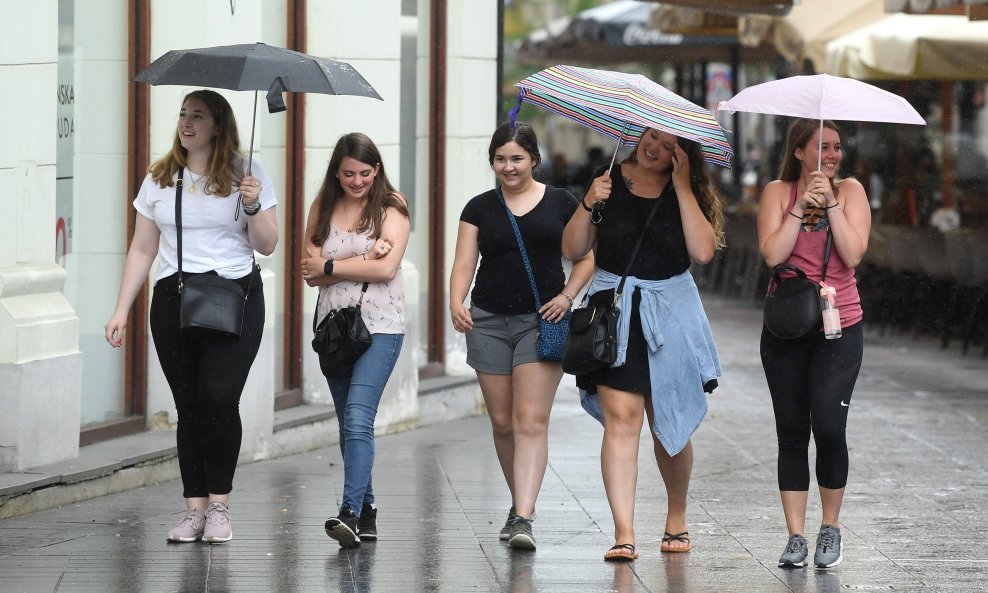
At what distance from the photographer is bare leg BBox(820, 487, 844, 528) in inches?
274

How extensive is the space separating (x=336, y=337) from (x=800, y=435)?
1928mm

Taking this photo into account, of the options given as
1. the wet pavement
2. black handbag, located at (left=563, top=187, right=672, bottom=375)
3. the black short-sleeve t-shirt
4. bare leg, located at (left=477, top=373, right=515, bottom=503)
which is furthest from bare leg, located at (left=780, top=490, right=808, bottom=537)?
the black short-sleeve t-shirt

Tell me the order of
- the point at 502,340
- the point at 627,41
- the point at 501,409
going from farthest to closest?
1. the point at 627,41
2. the point at 501,409
3. the point at 502,340

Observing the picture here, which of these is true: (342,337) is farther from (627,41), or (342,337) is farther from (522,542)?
(627,41)

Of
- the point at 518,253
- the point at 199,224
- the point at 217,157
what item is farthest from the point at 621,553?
the point at 217,157

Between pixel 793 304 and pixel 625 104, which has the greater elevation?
pixel 625 104

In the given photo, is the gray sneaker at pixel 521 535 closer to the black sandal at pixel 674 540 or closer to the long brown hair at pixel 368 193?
the black sandal at pixel 674 540

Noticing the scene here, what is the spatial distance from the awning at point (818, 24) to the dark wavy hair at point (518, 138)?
10081 millimetres

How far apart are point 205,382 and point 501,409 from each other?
1255mm

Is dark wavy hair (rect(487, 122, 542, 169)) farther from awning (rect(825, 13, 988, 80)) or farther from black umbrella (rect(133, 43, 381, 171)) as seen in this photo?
awning (rect(825, 13, 988, 80))

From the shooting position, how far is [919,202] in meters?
20.2

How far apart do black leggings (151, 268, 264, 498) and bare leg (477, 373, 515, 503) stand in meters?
1.00

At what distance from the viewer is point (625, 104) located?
6590 mm

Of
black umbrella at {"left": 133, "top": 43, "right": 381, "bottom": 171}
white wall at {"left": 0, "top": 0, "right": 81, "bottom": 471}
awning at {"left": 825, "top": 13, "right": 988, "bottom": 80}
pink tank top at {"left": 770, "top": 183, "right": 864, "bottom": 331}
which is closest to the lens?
black umbrella at {"left": 133, "top": 43, "right": 381, "bottom": 171}
